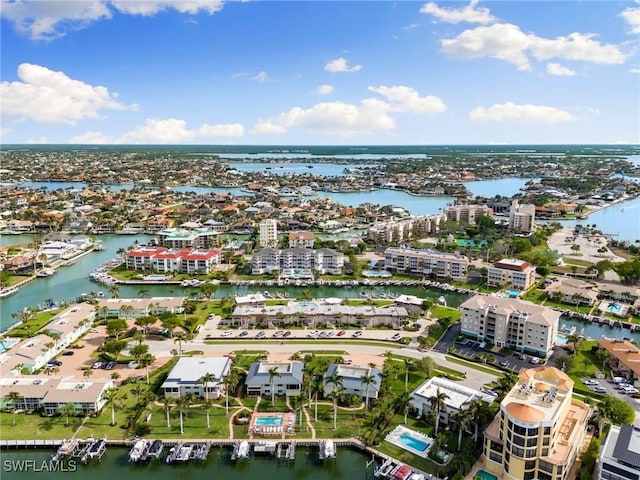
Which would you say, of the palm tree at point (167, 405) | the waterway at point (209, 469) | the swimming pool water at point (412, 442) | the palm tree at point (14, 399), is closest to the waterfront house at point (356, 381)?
the swimming pool water at point (412, 442)

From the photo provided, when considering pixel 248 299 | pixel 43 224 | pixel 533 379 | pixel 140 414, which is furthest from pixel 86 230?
pixel 533 379

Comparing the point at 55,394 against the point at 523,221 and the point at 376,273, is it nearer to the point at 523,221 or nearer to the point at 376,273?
the point at 376,273

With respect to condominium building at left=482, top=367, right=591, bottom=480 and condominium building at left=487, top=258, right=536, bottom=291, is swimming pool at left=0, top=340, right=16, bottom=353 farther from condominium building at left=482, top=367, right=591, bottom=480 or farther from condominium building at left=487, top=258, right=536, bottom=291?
condominium building at left=487, top=258, right=536, bottom=291

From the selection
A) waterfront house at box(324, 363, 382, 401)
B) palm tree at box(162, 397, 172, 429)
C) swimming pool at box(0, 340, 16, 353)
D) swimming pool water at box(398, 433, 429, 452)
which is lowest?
swimming pool water at box(398, 433, 429, 452)

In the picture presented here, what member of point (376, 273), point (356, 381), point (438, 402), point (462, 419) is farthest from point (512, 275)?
point (462, 419)

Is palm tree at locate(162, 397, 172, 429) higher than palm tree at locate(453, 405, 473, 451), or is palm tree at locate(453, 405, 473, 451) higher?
palm tree at locate(453, 405, 473, 451)

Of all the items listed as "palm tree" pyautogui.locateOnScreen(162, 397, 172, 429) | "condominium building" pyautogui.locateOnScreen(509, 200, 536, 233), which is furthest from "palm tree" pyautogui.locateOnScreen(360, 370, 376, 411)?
"condominium building" pyautogui.locateOnScreen(509, 200, 536, 233)

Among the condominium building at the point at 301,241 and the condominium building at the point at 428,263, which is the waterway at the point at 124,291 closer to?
the condominium building at the point at 428,263
